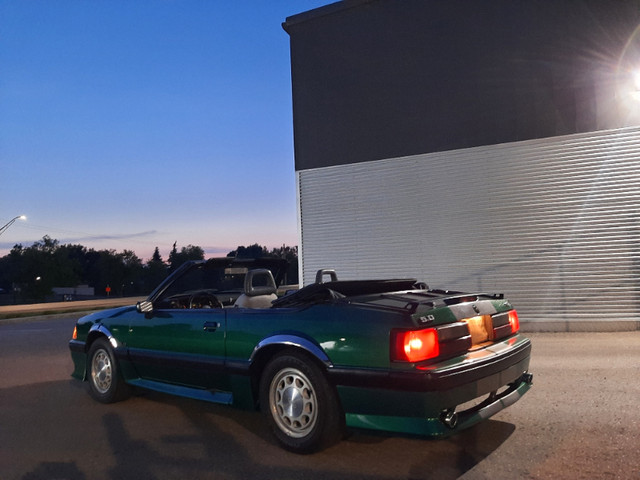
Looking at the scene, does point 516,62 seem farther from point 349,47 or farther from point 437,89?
point 349,47

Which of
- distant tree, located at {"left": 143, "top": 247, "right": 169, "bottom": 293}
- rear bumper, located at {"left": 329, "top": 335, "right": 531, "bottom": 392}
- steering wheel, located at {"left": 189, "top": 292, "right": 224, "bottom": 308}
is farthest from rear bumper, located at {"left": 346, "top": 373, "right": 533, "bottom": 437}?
distant tree, located at {"left": 143, "top": 247, "right": 169, "bottom": 293}

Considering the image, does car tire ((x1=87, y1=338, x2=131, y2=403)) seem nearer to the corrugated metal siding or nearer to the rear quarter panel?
the rear quarter panel

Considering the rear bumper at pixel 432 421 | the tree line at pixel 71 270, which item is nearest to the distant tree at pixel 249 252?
the rear bumper at pixel 432 421

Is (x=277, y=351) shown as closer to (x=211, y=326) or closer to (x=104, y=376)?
(x=211, y=326)

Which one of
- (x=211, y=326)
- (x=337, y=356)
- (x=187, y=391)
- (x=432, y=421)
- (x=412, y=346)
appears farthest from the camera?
(x=187, y=391)

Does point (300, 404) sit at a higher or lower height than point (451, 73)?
A: lower

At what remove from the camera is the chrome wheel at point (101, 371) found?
5793 millimetres

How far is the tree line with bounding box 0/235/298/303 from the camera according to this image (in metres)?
78.5

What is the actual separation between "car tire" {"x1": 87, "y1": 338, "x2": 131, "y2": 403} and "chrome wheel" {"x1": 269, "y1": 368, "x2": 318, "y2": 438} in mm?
2192

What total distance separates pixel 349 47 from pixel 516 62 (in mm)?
4195

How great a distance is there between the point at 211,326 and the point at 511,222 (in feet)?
28.7

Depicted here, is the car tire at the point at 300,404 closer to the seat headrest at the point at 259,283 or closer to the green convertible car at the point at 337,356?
the green convertible car at the point at 337,356

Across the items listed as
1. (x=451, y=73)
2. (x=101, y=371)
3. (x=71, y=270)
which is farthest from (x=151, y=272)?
(x=101, y=371)

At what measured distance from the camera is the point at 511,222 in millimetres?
11891
